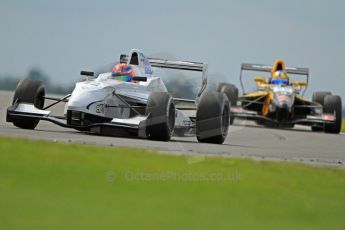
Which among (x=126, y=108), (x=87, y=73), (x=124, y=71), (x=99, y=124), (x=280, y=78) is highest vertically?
(x=124, y=71)

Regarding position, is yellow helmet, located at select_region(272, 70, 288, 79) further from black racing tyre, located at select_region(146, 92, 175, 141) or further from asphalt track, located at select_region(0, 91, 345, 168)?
black racing tyre, located at select_region(146, 92, 175, 141)

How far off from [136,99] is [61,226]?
42.0 ft

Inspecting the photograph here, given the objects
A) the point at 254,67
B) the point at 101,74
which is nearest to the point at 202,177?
the point at 101,74

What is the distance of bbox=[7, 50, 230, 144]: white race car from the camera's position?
60.0 ft

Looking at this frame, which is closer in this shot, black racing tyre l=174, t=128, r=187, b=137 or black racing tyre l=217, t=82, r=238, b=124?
black racing tyre l=174, t=128, r=187, b=137

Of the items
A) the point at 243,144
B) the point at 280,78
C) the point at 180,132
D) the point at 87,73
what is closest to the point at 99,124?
the point at 87,73

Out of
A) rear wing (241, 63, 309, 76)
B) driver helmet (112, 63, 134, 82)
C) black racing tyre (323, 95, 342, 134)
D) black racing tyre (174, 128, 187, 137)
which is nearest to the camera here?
driver helmet (112, 63, 134, 82)

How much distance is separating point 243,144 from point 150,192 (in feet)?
41.6

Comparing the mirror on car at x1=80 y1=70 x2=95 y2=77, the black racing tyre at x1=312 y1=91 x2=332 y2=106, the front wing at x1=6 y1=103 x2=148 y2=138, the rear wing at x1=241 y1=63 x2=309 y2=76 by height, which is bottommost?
the black racing tyre at x1=312 y1=91 x2=332 y2=106

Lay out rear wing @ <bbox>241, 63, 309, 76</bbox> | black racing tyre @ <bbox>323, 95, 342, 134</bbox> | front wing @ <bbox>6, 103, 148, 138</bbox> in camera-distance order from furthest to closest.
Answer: rear wing @ <bbox>241, 63, 309, 76</bbox> < black racing tyre @ <bbox>323, 95, 342, 134</bbox> < front wing @ <bbox>6, 103, 148, 138</bbox>

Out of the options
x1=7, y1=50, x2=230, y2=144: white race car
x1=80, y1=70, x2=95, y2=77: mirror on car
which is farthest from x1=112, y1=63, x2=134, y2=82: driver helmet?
x1=80, y1=70, x2=95, y2=77: mirror on car

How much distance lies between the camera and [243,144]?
72.3ft

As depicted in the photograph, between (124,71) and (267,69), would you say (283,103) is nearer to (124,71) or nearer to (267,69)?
(267,69)

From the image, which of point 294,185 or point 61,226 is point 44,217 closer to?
point 61,226
